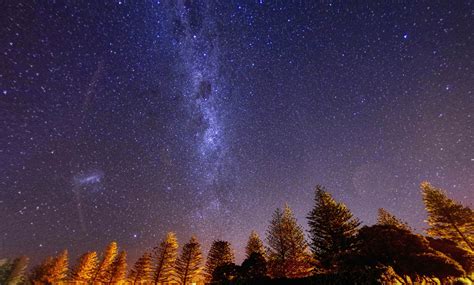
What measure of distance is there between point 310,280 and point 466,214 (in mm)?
28213

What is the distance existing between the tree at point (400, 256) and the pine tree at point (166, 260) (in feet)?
96.7

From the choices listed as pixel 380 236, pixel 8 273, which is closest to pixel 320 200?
pixel 380 236

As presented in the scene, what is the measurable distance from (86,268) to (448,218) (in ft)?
186

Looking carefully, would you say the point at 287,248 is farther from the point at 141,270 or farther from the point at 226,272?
the point at 141,270

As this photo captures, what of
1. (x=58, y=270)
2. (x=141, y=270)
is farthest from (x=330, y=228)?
(x=58, y=270)

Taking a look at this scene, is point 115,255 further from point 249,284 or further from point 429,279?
point 429,279

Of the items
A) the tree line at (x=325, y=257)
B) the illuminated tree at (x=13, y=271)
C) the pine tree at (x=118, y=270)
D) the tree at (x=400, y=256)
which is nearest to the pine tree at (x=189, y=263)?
the tree line at (x=325, y=257)

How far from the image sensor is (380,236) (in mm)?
16984

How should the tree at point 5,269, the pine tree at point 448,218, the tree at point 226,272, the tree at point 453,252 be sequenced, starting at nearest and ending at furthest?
the tree at point 453,252 → the tree at point 226,272 → the pine tree at point 448,218 → the tree at point 5,269

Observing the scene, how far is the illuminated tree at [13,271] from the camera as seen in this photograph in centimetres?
6038

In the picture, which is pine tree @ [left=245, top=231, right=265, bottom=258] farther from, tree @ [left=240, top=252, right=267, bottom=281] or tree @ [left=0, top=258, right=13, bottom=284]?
tree @ [left=0, top=258, right=13, bottom=284]

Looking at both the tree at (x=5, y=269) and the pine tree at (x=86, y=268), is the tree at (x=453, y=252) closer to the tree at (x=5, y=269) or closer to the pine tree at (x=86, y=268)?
the pine tree at (x=86, y=268)

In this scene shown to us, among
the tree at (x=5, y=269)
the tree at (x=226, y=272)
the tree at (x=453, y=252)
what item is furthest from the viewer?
the tree at (x=5, y=269)

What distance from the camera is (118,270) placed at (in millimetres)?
44812
